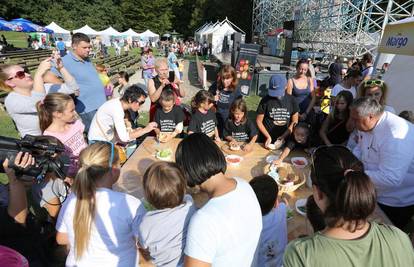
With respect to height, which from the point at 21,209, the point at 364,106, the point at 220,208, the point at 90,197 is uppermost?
the point at 364,106

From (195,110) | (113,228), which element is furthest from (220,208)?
(195,110)

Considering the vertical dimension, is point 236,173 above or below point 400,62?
below

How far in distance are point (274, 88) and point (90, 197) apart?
2.86 meters

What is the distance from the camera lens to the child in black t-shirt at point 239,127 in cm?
368

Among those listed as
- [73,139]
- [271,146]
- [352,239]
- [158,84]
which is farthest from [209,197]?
[158,84]

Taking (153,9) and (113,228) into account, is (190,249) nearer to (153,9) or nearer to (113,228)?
(113,228)

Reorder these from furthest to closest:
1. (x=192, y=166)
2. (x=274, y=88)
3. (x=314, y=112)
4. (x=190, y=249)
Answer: (x=314, y=112) → (x=274, y=88) → (x=192, y=166) → (x=190, y=249)

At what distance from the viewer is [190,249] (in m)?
1.27

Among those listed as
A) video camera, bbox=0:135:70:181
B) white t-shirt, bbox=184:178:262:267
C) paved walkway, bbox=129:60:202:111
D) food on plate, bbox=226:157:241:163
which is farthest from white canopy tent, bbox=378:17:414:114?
paved walkway, bbox=129:60:202:111

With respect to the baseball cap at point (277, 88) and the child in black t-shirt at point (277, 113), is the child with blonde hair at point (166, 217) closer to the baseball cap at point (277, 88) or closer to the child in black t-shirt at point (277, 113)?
the child in black t-shirt at point (277, 113)

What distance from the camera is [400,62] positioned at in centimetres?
636

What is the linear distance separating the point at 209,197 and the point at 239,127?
2.36 meters

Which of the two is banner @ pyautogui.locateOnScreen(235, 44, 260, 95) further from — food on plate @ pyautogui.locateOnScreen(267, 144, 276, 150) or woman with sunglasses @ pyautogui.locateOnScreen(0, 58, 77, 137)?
woman with sunglasses @ pyautogui.locateOnScreen(0, 58, 77, 137)

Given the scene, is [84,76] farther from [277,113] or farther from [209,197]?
[209,197]
